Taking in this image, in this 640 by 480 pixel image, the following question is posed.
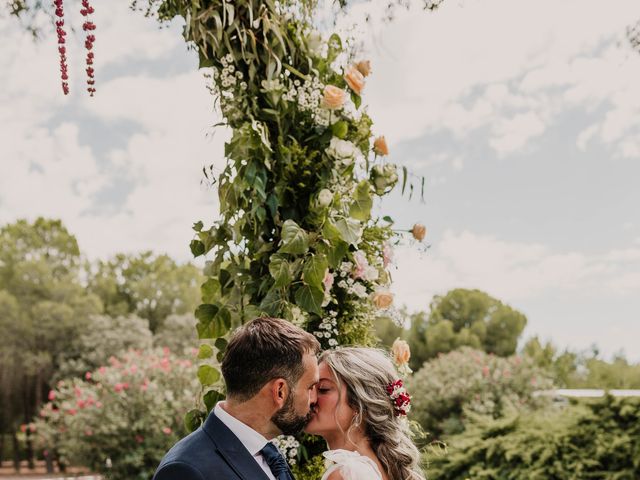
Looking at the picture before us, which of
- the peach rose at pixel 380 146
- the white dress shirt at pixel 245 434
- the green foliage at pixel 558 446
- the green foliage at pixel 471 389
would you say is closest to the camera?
the white dress shirt at pixel 245 434

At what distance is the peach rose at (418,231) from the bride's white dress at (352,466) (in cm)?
107

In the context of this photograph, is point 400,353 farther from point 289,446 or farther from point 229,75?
point 229,75

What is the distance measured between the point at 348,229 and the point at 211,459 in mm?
1098

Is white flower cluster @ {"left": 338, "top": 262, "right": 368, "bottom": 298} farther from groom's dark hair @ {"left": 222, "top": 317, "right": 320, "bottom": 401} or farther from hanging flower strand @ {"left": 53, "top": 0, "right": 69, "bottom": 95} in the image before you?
hanging flower strand @ {"left": 53, "top": 0, "right": 69, "bottom": 95}

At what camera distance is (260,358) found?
1960 mm

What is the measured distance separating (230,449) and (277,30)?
165 cm

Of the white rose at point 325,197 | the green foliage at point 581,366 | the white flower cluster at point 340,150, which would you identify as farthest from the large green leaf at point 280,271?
the green foliage at point 581,366

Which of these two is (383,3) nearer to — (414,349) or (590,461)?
(590,461)

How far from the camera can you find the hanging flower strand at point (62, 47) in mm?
2537

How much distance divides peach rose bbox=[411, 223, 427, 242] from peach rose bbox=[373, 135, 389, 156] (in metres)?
0.35

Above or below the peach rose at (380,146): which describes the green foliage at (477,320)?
above

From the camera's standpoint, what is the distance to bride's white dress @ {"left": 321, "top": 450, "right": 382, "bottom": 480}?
7.28 ft

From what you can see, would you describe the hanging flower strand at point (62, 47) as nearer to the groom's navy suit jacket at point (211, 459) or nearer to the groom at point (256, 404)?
the groom at point (256, 404)

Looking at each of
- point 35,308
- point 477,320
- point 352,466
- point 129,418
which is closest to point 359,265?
point 352,466
